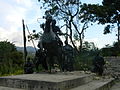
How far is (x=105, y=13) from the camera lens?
27250 millimetres

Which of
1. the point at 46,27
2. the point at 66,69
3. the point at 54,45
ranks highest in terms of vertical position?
the point at 46,27

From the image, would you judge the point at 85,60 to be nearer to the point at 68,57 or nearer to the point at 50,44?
the point at 68,57

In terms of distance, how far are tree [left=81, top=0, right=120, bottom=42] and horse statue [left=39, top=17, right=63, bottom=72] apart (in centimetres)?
1749

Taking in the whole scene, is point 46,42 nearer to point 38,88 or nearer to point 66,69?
point 66,69

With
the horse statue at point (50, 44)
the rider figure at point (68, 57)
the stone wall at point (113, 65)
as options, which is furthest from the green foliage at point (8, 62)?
the horse statue at point (50, 44)

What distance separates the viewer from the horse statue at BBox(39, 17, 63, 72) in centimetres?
952

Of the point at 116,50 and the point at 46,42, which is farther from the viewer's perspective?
the point at 116,50

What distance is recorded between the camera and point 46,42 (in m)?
9.50

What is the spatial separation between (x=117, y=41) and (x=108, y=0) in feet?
19.2

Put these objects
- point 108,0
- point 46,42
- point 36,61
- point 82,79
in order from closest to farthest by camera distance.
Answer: point 82,79 → point 46,42 → point 36,61 → point 108,0

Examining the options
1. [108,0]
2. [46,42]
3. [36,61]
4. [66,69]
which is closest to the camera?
[46,42]

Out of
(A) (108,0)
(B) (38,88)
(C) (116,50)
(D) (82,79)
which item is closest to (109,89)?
(D) (82,79)

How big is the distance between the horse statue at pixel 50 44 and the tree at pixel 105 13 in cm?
1749

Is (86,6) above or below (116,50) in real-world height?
above
